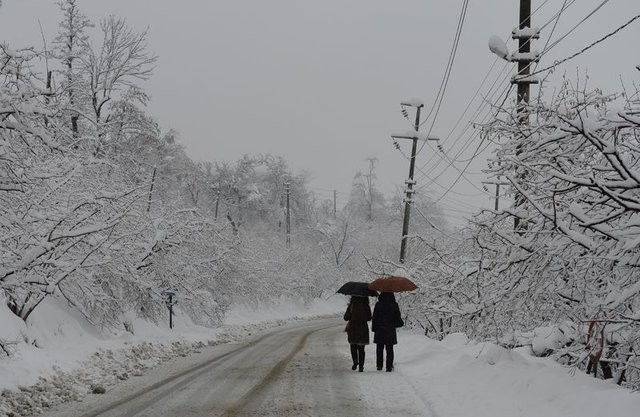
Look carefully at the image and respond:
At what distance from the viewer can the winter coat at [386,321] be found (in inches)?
494

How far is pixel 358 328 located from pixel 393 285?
4.36 feet

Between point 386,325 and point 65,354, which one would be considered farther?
point 386,325

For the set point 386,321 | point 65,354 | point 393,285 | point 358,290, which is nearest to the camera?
point 65,354

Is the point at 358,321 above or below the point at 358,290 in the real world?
below

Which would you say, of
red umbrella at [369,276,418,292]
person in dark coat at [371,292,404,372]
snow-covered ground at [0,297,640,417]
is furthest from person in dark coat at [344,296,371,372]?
red umbrella at [369,276,418,292]

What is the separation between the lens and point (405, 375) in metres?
11.8

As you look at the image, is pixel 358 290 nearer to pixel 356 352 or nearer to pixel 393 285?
pixel 393 285

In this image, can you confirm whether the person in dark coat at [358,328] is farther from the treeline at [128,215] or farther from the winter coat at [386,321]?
the treeline at [128,215]

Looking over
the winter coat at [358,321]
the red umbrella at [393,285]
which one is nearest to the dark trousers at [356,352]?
the winter coat at [358,321]

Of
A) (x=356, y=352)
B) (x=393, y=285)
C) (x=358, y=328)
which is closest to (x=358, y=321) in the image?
(x=358, y=328)

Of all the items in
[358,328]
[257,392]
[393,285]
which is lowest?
[257,392]

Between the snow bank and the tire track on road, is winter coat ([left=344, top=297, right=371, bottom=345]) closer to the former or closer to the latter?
the snow bank

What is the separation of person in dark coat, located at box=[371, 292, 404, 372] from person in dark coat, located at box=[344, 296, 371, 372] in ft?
0.97

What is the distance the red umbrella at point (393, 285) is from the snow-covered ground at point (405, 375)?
169 cm
